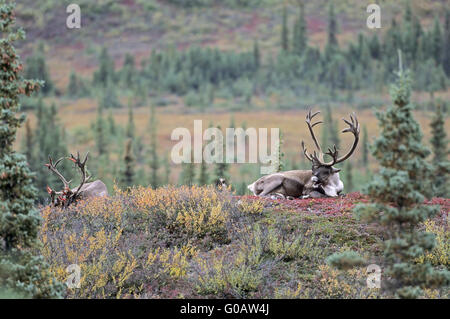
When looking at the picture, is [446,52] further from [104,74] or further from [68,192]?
[68,192]

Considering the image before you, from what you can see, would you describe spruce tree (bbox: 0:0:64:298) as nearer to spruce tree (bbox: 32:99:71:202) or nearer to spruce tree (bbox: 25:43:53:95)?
spruce tree (bbox: 32:99:71:202)

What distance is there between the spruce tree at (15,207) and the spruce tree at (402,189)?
4878mm

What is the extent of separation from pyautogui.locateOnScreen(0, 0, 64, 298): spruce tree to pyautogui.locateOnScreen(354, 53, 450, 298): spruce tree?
4.88 m

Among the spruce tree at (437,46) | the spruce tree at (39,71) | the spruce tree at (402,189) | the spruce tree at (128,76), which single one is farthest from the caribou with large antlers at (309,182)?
the spruce tree at (128,76)

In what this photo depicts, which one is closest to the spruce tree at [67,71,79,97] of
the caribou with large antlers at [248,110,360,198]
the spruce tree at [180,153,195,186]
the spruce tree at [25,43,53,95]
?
the spruce tree at [25,43,53,95]

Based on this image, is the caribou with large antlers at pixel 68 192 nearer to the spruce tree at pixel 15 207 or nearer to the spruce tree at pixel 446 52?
the spruce tree at pixel 15 207

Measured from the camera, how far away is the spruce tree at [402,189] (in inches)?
359

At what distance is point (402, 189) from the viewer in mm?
9148

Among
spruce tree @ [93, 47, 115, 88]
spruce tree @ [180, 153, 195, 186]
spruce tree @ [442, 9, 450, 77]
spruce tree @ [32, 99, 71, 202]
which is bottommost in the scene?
spruce tree @ [32, 99, 71, 202]

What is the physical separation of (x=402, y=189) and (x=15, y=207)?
5634mm

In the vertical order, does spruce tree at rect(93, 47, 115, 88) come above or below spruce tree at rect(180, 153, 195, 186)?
above

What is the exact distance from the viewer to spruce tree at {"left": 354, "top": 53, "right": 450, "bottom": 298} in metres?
9.12

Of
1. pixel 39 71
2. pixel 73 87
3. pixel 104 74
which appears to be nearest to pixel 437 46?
pixel 104 74

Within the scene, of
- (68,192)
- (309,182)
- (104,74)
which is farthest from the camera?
(104,74)
